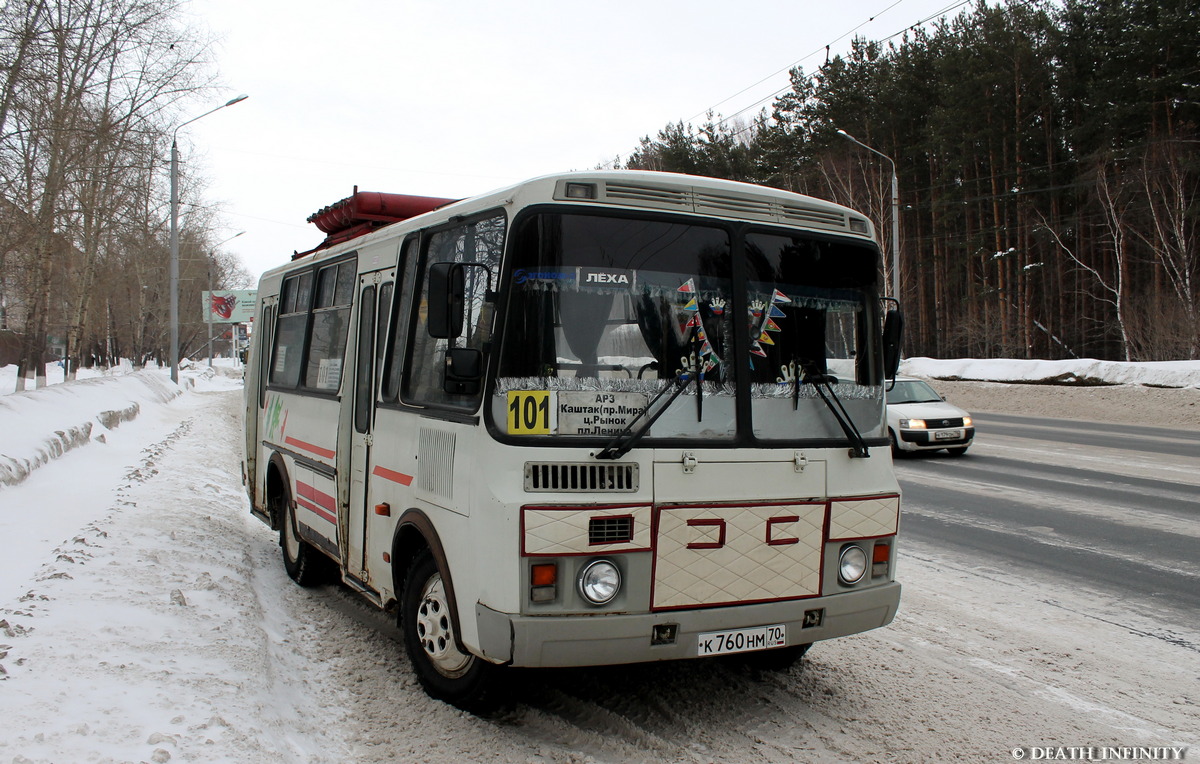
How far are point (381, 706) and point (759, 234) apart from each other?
3.11m

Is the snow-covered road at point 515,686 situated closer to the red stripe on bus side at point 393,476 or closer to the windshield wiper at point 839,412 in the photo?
the red stripe on bus side at point 393,476

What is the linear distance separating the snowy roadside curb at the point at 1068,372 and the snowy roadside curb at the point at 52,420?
26059mm

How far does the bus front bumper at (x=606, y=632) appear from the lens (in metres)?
3.94

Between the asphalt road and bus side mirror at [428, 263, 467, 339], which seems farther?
the asphalt road

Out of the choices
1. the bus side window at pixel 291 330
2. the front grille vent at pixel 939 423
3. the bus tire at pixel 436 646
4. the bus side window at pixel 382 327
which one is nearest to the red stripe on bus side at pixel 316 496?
the bus side window at pixel 291 330

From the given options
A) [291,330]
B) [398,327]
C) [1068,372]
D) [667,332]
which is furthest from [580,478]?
[1068,372]

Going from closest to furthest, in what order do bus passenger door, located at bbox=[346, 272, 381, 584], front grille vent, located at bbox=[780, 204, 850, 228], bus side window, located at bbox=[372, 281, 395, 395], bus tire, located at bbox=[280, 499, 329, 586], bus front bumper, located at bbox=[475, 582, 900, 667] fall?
bus front bumper, located at bbox=[475, 582, 900, 667], front grille vent, located at bbox=[780, 204, 850, 228], bus side window, located at bbox=[372, 281, 395, 395], bus passenger door, located at bbox=[346, 272, 381, 584], bus tire, located at bbox=[280, 499, 329, 586]

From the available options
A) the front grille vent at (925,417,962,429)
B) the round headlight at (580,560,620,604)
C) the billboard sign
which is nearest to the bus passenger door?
the round headlight at (580,560,620,604)

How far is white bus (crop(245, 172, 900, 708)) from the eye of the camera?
4.02m

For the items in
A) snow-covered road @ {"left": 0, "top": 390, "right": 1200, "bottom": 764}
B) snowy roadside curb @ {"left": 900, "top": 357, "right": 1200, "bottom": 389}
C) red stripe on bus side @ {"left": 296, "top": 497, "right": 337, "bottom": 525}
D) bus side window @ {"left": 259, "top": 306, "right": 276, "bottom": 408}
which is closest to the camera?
snow-covered road @ {"left": 0, "top": 390, "right": 1200, "bottom": 764}

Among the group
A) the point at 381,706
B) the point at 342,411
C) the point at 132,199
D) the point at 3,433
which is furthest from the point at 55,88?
the point at 381,706

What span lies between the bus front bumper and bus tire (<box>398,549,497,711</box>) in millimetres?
465

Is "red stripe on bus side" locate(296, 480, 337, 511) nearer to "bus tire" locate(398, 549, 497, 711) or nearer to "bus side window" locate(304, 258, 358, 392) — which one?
"bus side window" locate(304, 258, 358, 392)

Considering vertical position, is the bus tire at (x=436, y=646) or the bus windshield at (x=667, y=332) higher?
the bus windshield at (x=667, y=332)
